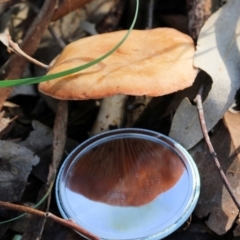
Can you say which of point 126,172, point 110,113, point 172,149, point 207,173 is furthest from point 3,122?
point 207,173

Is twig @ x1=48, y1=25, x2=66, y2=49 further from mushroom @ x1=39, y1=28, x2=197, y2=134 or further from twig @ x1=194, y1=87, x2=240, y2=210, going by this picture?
twig @ x1=194, y1=87, x2=240, y2=210

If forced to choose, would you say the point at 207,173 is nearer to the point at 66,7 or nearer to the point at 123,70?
the point at 123,70

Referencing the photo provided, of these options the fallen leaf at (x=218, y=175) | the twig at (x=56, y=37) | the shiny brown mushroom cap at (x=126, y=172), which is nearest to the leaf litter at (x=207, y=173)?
the fallen leaf at (x=218, y=175)

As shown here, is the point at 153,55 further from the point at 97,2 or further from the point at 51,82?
the point at 97,2

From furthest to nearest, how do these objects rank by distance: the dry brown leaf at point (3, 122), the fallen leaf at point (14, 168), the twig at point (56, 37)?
the twig at point (56, 37) < the dry brown leaf at point (3, 122) < the fallen leaf at point (14, 168)

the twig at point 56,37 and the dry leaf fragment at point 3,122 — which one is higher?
the twig at point 56,37

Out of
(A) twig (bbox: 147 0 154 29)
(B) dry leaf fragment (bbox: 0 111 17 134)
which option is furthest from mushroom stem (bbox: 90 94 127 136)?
(A) twig (bbox: 147 0 154 29)

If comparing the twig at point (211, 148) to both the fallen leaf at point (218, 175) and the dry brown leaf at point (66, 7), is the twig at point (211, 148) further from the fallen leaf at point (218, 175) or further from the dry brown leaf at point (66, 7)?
the dry brown leaf at point (66, 7)
